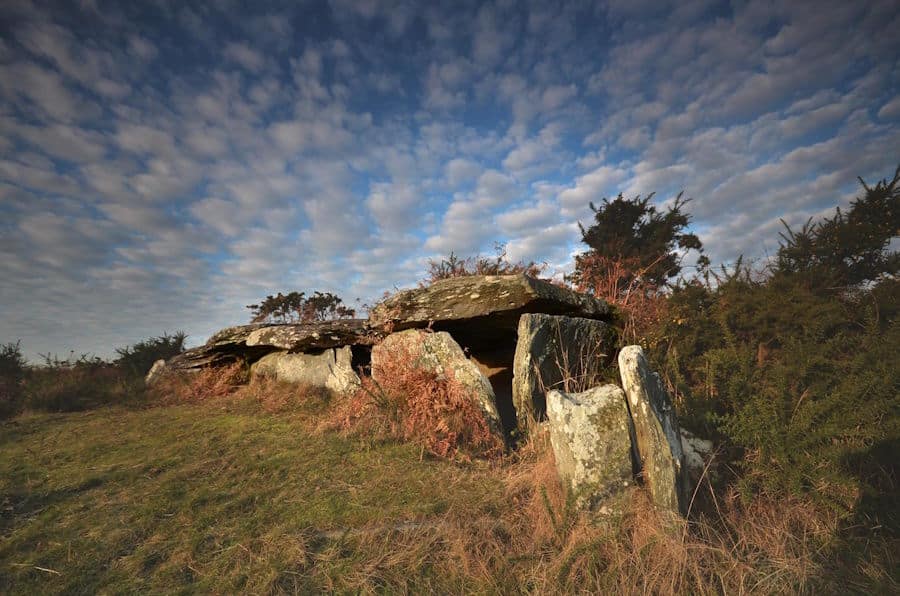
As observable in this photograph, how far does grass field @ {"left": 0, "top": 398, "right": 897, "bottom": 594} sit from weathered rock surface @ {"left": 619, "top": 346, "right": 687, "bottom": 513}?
0.79 feet

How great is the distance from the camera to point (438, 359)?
239 inches

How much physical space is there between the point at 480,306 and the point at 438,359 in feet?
3.41

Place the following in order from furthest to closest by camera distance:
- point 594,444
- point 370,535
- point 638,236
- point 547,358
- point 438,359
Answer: point 638,236
point 438,359
point 547,358
point 594,444
point 370,535

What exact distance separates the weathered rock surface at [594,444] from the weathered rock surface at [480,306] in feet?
6.70

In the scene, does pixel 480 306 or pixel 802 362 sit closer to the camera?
pixel 802 362

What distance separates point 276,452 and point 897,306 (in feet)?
25.7

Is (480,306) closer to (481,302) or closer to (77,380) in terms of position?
(481,302)

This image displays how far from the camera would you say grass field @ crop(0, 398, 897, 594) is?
2869 mm

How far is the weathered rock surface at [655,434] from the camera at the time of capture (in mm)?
3383

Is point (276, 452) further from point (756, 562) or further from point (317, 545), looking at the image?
point (756, 562)

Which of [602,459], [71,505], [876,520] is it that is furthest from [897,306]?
[71,505]

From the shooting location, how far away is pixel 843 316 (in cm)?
494

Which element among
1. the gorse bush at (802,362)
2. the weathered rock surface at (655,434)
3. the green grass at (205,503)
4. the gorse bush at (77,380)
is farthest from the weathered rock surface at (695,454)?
the gorse bush at (77,380)

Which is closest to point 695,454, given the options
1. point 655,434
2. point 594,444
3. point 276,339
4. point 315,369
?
point 655,434
